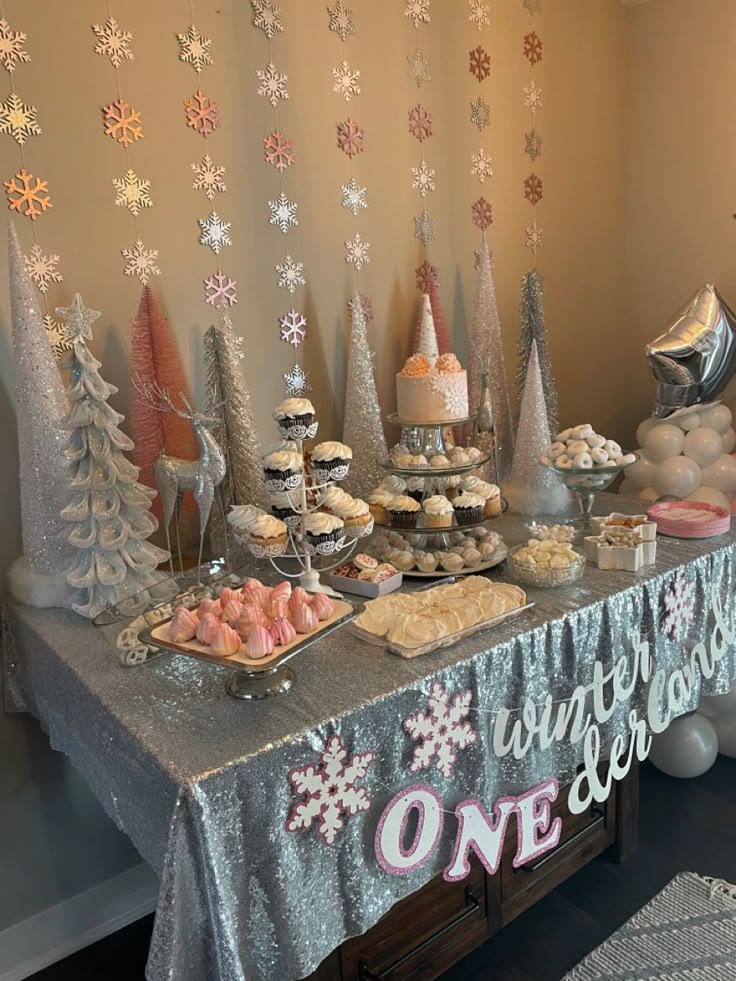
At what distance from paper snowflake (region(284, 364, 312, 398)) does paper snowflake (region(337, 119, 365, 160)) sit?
23.6 inches

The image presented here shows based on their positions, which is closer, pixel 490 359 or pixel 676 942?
pixel 676 942

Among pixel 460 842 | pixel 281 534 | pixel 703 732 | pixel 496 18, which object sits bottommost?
pixel 703 732

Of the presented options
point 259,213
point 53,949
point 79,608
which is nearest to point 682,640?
point 79,608

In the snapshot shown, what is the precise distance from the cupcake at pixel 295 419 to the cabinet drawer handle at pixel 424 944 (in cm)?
102

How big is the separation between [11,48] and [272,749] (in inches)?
57.2

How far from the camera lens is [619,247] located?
280 centimetres

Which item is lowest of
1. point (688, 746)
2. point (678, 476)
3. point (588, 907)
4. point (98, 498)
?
point (588, 907)

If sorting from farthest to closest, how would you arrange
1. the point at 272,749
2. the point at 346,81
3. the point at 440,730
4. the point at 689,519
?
the point at 346,81
the point at 689,519
the point at 440,730
the point at 272,749

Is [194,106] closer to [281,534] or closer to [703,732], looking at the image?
[281,534]

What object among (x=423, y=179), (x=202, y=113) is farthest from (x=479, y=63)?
(x=202, y=113)

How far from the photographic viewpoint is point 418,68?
6.93ft

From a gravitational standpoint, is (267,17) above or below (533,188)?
above

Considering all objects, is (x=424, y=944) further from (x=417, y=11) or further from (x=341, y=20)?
(x=417, y=11)

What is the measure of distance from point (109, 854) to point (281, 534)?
1062mm
